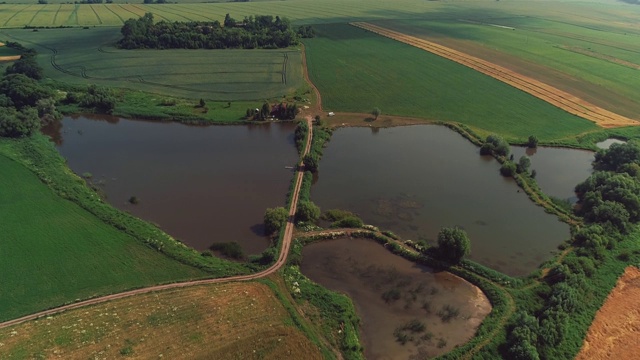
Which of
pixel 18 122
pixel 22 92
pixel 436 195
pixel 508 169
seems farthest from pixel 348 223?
pixel 22 92

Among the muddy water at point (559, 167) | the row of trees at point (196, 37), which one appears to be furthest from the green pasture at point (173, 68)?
the muddy water at point (559, 167)

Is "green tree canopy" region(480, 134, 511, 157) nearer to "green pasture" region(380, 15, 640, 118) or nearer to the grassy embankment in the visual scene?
"green pasture" region(380, 15, 640, 118)

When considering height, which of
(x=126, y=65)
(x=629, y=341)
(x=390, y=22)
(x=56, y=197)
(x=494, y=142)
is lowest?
(x=629, y=341)

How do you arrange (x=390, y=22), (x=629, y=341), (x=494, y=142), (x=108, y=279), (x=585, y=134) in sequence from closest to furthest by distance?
1. (x=629, y=341)
2. (x=108, y=279)
3. (x=494, y=142)
4. (x=585, y=134)
5. (x=390, y=22)

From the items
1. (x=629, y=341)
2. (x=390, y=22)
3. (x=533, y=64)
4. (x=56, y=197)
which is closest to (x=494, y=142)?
(x=629, y=341)

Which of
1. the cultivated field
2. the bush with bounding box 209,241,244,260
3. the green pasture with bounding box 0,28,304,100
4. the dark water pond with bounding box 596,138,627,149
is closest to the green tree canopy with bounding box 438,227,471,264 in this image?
the cultivated field

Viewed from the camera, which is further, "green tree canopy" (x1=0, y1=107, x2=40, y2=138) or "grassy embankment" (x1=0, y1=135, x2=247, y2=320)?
"green tree canopy" (x1=0, y1=107, x2=40, y2=138)

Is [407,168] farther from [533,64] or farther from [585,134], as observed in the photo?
[533,64]
